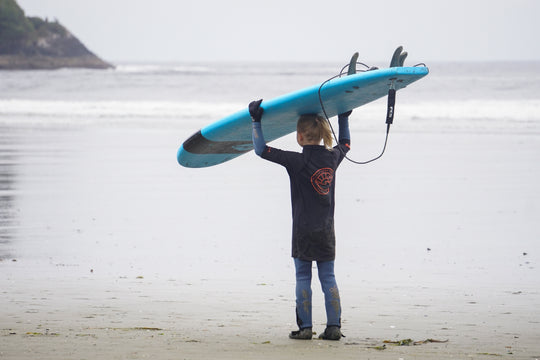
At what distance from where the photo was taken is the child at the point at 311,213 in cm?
387

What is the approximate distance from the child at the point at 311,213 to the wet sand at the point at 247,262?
213 mm

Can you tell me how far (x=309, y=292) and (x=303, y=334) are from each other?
0.76 feet

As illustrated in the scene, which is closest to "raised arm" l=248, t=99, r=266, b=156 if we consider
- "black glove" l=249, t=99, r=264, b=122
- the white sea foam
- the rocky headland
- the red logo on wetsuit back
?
"black glove" l=249, t=99, r=264, b=122

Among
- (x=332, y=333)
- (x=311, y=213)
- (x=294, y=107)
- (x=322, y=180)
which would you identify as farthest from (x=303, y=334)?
(x=294, y=107)

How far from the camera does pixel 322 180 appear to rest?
3.90 metres

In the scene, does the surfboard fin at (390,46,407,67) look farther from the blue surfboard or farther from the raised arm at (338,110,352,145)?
the raised arm at (338,110,352,145)

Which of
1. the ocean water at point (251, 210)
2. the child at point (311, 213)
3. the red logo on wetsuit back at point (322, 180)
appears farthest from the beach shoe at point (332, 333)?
the ocean water at point (251, 210)

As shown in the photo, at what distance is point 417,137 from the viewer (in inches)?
630

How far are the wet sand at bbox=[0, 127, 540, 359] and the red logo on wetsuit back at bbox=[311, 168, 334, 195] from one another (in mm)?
828

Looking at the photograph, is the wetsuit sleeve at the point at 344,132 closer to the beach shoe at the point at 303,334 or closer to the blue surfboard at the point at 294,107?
the blue surfboard at the point at 294,107

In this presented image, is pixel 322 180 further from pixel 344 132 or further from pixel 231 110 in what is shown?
pixel 231 110

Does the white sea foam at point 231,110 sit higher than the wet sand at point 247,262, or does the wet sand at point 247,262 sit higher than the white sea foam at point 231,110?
the white sea foam at point 231,110

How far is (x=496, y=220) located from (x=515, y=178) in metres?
2.87

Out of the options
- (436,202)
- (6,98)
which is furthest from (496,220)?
(6,98)
